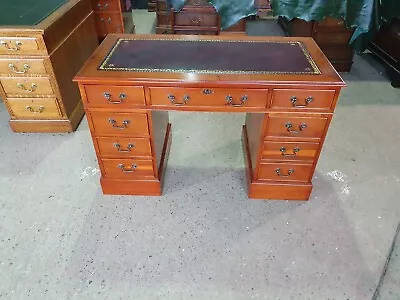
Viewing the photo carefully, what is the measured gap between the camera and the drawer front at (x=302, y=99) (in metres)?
1.54

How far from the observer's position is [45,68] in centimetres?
222

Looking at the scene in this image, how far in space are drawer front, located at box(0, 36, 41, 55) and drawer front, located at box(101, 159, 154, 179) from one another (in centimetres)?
96

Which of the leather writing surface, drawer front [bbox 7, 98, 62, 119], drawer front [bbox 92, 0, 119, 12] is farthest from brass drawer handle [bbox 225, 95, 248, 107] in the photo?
drawer front [bbox 92, 0, 119, 12]

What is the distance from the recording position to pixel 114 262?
64.9 inches

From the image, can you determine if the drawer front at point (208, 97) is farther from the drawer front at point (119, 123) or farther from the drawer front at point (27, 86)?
the drawer front at point (27, 86)

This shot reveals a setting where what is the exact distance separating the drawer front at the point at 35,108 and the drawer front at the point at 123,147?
875 millimetres

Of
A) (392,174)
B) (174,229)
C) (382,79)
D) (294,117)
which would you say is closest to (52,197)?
(174,229)

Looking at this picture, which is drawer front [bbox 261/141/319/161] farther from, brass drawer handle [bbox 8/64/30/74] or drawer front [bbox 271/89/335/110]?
brass drawer handle [bbox 8/64/30/74]

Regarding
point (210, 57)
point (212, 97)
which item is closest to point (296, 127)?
point (212, 97)

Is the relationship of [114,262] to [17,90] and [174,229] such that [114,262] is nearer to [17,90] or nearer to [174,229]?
[174,229]

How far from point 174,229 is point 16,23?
5.69 ft

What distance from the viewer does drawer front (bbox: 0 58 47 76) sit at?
7.15ft

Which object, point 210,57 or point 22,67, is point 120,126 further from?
point 22,67

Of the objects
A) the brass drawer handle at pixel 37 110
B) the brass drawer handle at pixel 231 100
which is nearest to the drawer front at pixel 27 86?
the brass drawer handle at pixel 37 110
